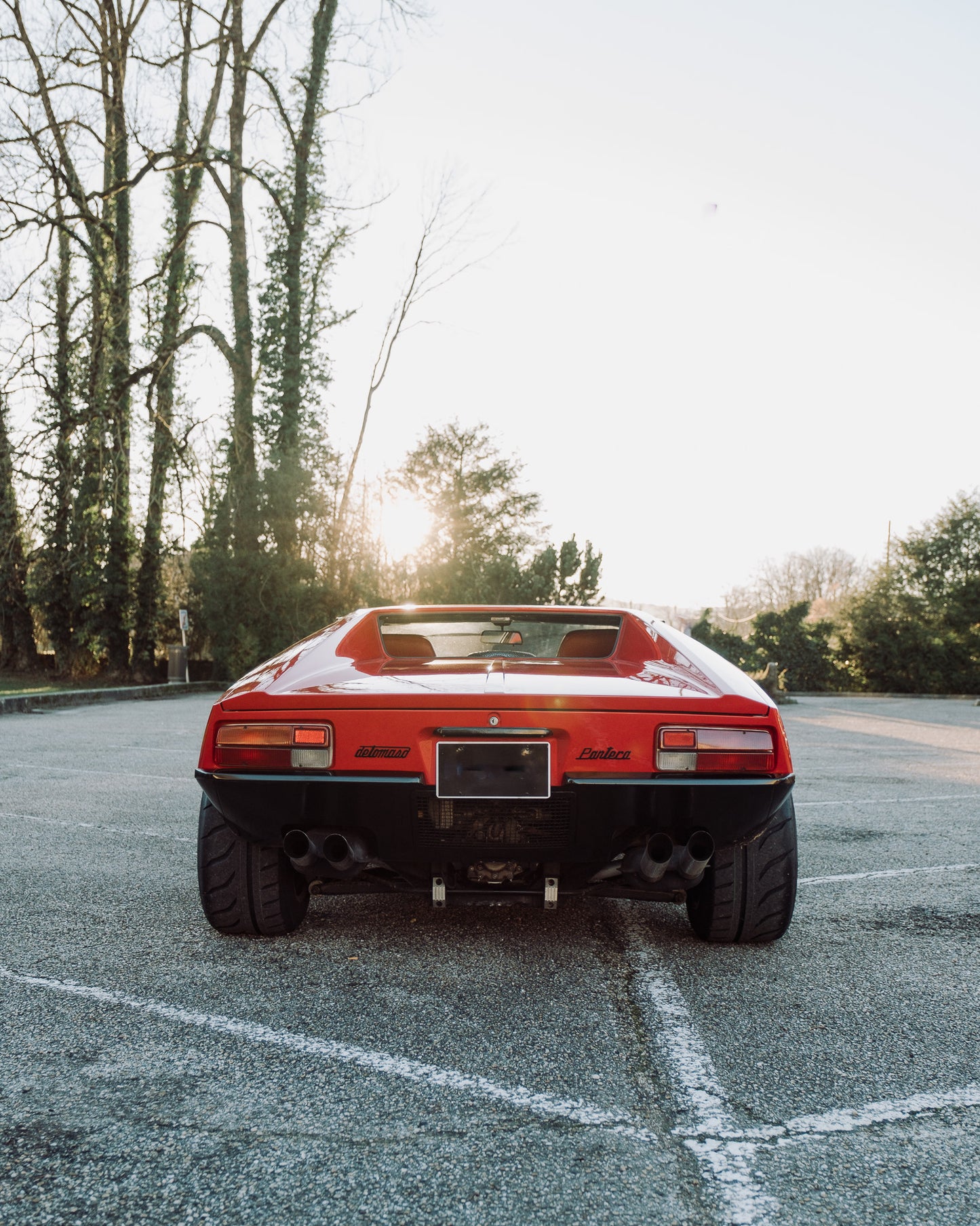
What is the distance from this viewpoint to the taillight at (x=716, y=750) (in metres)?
2.88

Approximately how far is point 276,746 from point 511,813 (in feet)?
2.35

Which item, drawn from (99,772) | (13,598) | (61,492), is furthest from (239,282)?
(99,772)

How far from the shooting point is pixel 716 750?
2.91m

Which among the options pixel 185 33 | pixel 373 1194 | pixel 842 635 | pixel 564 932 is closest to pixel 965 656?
pixel 842 635

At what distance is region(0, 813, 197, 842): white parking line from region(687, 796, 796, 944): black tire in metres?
2.95

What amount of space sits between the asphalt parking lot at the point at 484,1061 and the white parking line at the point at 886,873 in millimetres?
45

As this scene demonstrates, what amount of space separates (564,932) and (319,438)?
819 inches

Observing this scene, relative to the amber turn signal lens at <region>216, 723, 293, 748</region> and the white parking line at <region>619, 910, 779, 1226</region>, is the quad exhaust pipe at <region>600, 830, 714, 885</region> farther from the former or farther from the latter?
the amber turn signal lens at <region>216, 723, 293, 748</region>

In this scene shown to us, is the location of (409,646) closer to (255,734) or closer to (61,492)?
(255,734)

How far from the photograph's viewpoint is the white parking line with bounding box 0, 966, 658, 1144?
2.15 meters

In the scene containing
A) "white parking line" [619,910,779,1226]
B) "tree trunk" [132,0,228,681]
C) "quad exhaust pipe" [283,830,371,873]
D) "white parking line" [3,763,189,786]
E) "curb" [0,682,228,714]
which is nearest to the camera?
"white parking line" [619,910,779,1226]

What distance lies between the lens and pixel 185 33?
69.9 feet

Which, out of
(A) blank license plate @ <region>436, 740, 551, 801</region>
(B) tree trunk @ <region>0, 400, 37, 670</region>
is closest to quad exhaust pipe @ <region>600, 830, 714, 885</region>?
(A) blank license plate @ <region>436, 740, 551, 801</region>

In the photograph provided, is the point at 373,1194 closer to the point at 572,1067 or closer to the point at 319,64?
the point at 572,1067
